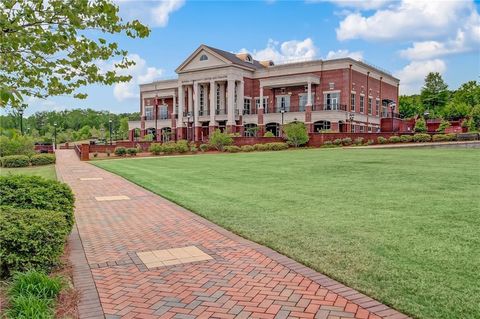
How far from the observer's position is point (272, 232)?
7.62 meters

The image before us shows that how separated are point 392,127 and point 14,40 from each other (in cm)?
5678

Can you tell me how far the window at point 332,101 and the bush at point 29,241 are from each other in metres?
47.2

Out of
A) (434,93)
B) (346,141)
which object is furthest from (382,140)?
(434,93)

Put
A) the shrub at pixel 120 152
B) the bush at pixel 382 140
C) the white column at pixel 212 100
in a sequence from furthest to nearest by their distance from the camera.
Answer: the white column at pixel 212 100 → the bush at pixel 382 140 → the shrub at pixel 120 152

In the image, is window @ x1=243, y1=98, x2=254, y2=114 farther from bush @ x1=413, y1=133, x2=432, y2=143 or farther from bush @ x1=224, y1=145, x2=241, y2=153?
bush @ x1=413, y1=133, x2=432, y2=143

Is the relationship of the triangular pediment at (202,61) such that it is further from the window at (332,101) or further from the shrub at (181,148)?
the shrub at (181,148)

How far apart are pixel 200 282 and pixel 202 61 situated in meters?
54.4

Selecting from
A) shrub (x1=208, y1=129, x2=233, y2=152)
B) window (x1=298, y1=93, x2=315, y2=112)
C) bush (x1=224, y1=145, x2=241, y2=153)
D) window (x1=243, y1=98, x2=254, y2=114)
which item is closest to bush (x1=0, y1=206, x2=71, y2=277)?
bush (x1=224, y1=145, x2=241, y2=153)

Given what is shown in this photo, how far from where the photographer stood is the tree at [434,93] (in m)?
90.9

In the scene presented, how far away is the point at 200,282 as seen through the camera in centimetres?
525

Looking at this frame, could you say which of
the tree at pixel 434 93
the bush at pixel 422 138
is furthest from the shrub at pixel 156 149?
the tree at pixel 434 93

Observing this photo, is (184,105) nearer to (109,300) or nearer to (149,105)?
(149,105)

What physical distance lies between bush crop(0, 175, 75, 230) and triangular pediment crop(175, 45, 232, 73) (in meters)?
48.8

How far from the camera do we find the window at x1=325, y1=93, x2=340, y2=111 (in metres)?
50.5
